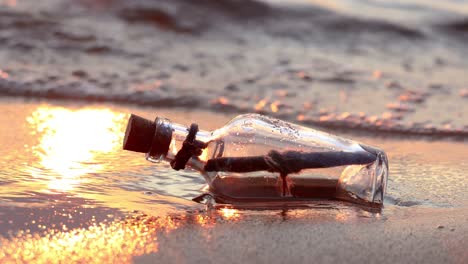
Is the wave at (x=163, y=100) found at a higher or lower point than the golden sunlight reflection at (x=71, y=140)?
higher

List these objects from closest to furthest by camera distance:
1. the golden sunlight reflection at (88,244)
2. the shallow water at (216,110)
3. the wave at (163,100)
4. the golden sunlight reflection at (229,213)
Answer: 1. the golden sunlight reflection at (88,244)
2. the shallow water at (216,110)
3. the golden sunlight reflection at (229,213)
4. the wave at (163,100)

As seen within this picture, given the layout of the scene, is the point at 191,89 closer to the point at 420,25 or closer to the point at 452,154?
the point at 452,154

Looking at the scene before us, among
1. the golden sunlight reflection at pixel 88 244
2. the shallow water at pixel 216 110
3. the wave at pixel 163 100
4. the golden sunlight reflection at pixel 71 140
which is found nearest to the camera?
the golden sunlight reflection at pixel 88 244

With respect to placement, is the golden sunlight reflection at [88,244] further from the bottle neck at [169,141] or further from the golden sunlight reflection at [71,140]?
the golden sunlight reflection at [71,140]

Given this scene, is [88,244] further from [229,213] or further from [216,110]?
[216,110]

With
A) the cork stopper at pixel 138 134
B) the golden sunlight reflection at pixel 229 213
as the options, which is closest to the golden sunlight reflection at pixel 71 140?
the cork stopper at pixel 138 134

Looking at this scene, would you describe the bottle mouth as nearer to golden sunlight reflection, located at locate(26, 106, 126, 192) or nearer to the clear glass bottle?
the clear glass bottle

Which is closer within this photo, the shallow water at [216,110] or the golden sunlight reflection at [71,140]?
the shallow water at [216,110]

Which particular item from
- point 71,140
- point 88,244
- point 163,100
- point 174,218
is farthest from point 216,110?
point 88,244

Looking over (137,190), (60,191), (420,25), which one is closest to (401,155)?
(137,190)

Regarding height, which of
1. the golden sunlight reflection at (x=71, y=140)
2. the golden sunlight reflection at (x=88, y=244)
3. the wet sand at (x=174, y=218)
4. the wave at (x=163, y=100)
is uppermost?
the wave at (x=163, y=100)
